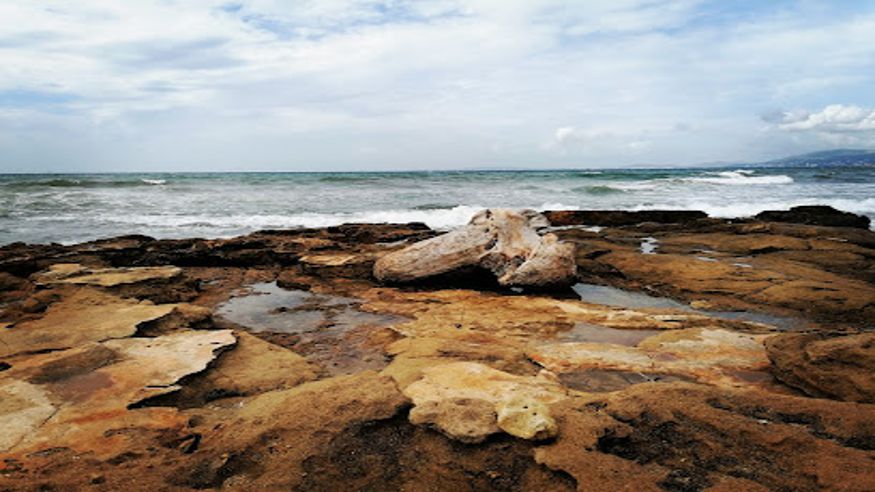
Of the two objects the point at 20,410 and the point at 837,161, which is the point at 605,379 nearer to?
the point at 20,410

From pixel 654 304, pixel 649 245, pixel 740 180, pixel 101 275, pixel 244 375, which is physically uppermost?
pixel 740 180

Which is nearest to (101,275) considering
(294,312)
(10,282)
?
(10,282)

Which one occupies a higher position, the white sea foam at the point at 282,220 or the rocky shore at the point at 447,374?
the white sea foam at the point at 282,220

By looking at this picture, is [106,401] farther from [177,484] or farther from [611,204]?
[611,204]

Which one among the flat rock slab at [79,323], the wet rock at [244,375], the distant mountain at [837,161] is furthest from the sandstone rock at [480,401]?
the distant mountain at [837,161]

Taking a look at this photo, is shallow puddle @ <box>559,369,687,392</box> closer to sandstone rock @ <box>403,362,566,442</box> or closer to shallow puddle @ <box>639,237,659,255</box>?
sandstone rock @ <box>403,362,566,442</box>

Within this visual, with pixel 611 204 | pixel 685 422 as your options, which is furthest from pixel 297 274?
pixel 611 204

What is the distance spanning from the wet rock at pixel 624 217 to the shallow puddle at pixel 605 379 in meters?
10.5

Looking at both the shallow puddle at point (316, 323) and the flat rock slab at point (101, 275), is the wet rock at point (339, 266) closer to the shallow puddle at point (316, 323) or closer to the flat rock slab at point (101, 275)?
the shallow puddle at point (316, 323)

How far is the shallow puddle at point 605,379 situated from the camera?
3.42 metres

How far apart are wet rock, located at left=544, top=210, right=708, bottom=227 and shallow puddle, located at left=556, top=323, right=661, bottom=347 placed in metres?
9.26

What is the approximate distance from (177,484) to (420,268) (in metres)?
4.60

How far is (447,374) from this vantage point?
3373 millimetres

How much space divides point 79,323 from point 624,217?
12.3m
